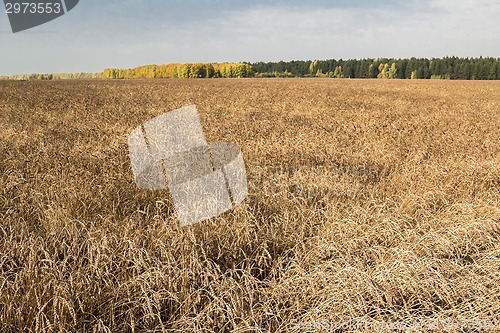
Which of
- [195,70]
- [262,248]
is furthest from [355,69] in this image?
[262,248]

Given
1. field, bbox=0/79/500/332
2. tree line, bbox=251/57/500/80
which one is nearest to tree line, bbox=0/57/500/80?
tree line, bbox=251/57/500/80

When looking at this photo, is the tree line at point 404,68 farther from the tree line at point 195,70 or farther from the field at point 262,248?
the field at point 262,248

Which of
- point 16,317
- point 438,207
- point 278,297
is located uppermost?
point 16,317

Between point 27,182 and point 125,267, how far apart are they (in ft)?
8.45

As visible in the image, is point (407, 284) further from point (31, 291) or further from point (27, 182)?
point (27, 182)

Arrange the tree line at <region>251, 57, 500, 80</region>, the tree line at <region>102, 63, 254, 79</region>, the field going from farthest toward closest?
the tree line at <region>102, 63, 254, 79</region> < the tree line at <region>251, 57, 500, 80</region> < the field

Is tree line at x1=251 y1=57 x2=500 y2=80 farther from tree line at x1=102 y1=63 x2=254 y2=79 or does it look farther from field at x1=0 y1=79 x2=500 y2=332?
field at x1=0 y1=79 x2=500 y2=332

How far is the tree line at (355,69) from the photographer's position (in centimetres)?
8700

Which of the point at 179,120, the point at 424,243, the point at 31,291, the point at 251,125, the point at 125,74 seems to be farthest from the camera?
the point at 125,74

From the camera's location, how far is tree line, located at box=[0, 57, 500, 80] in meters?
87.0

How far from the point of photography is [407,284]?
2.29 meters

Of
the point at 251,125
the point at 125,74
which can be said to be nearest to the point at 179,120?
the point at 251,125

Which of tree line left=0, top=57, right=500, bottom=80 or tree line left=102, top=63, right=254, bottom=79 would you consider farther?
tree line left=102, top=63, right=254, bottom=79

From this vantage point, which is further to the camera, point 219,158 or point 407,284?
point 219,158
